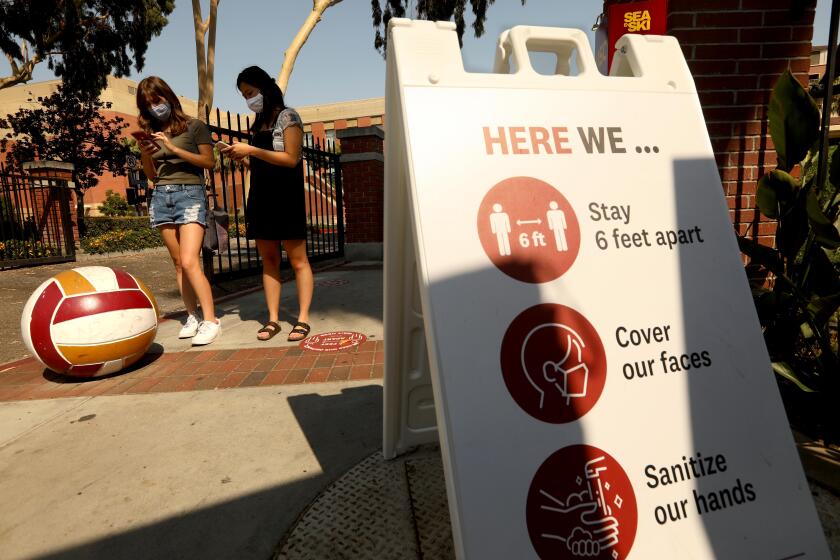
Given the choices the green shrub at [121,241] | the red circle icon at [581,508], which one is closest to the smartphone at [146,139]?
the red circle icon at [581,508]

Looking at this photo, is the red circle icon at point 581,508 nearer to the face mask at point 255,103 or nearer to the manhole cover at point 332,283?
the face mask at point 255,103

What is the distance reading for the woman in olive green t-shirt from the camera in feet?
10.8

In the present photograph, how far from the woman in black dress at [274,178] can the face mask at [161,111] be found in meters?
0.60

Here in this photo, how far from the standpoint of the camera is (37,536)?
1.56 m

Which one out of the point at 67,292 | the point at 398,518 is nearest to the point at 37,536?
the point at 398,518

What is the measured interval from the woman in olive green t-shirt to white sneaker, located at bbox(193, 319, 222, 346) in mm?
259

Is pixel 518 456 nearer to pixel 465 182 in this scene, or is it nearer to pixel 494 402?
pixel 494 402

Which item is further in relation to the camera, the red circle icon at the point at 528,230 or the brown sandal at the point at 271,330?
the brown sandal at the point at 271,330

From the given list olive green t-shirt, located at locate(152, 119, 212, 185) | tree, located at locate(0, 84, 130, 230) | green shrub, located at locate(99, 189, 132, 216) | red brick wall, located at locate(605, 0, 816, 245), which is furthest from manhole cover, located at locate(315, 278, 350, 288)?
green shrub, located at locate(99, 189, 132, 216)

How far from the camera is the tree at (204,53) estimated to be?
1307 cm

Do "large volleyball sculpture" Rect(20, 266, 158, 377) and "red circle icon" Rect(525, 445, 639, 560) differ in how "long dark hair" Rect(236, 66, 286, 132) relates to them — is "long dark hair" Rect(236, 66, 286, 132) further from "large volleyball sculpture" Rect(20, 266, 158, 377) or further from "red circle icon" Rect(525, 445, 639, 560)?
"red circle icon" Rect(525, 445, 639, 560)

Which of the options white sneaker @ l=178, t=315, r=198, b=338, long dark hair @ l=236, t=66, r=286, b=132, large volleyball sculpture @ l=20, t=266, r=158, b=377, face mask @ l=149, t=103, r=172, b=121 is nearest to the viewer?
large volleyball sculpture @ l=20, t=266, r=158, b=377

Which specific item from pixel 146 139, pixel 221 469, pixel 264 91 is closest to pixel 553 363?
pixel 221 469

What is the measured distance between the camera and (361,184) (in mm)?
8805
